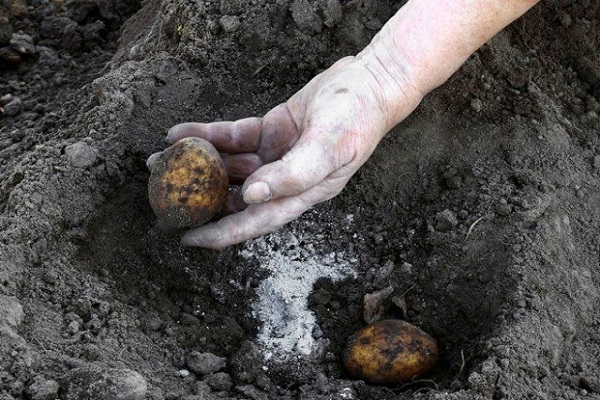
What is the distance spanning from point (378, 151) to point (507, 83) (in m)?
0.71

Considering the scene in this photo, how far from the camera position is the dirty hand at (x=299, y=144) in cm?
310

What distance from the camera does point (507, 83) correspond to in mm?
3900

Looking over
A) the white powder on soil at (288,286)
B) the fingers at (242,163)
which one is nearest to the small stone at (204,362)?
the white powder on soil at (288,286)

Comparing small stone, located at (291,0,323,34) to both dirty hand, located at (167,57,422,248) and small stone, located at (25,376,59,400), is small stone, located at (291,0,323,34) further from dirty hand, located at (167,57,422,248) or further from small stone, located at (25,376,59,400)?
small stone, located at (25,376,59,400)

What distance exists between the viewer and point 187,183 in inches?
123

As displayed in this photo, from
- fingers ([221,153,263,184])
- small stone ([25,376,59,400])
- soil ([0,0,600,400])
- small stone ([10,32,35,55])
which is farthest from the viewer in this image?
small stone ([10,32,35,55])

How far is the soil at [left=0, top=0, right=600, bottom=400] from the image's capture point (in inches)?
118

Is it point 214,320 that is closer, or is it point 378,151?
point 214,320

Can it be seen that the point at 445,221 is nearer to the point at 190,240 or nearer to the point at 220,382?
the point at 190,240

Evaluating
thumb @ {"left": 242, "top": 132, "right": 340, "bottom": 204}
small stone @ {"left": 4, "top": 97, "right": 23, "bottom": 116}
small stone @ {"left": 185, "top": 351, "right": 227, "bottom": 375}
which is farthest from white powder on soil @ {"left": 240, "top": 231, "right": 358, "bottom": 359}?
small stone @ {"left": 4, "top": 97, "right": 23, "bottom": 116}

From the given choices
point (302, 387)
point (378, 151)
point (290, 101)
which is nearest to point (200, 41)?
point (290, 101)

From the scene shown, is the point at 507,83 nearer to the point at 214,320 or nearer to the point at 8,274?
the point at 214,320

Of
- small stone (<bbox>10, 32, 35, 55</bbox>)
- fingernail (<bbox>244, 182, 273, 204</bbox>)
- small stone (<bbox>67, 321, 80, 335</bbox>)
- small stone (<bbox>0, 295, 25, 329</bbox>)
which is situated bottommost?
small stone (<bbox>67, 321, 80, 335</bbox>)

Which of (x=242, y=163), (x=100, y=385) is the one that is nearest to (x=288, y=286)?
(x=242, y=163)
